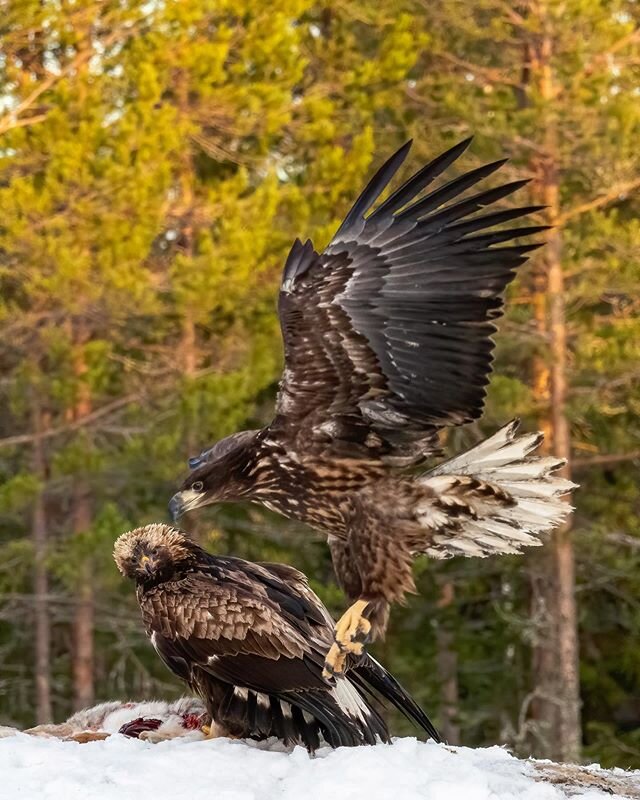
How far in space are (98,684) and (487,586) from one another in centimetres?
664

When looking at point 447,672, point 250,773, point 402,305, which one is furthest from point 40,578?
point 250,773

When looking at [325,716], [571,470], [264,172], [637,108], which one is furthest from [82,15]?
[325,716]

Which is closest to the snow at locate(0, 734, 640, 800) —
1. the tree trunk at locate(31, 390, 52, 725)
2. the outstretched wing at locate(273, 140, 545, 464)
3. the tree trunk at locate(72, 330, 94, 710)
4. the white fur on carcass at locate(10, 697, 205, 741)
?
the white fur on carcass at locate(10, 697, 205, 741)

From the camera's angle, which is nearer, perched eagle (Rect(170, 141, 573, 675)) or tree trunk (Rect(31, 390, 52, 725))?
perched eagle (Rect(170, 141, 573, 675))

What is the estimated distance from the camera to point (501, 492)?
560cm

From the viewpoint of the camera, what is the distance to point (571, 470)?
62.1 feet

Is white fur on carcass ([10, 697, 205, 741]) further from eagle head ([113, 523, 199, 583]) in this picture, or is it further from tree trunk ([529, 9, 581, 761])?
tree trunk ([529, 9, 581, 761])

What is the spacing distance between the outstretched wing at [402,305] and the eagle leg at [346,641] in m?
0.91

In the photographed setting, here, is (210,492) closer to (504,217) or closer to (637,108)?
(504,217)

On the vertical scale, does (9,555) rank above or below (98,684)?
above

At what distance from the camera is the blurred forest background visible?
15.1m

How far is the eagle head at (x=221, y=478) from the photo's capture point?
5691 mm

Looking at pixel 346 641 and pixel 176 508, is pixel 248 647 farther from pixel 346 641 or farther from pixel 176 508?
pixel 176 508

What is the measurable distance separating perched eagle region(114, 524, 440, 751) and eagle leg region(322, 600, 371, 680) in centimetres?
5
